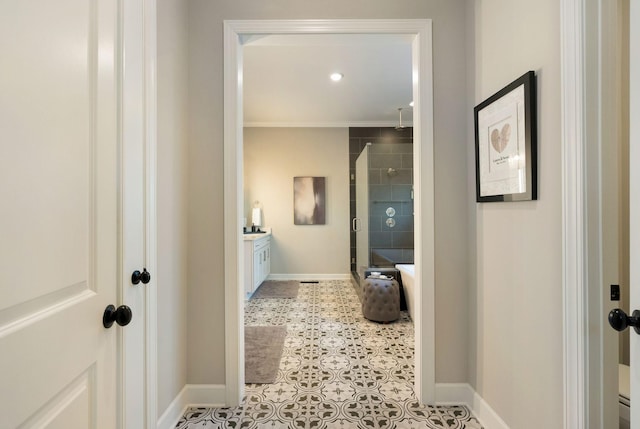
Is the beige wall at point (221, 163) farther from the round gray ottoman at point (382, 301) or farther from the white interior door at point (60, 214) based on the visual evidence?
the round gray ottoman at point (382, 301)

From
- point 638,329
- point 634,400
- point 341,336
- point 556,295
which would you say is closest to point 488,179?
point 556,295

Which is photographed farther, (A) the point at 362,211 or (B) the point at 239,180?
(A) the point at 362,211

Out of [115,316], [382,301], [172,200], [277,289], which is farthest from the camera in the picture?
[277,289]

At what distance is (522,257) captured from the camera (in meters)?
1.32

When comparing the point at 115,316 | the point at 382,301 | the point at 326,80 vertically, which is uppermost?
the point at 326,80

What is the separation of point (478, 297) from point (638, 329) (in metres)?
0.90

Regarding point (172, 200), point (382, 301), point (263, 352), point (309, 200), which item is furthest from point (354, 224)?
point (172, 200)

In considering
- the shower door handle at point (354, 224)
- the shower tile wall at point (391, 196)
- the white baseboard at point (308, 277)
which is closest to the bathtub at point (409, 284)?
the shower tile wall at point (391, 196)

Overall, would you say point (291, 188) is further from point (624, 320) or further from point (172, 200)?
point (624, 320)

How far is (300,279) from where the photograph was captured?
5.21 meters

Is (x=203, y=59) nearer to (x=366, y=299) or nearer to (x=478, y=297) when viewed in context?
(x=478, y=297)

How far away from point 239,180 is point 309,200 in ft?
11.4

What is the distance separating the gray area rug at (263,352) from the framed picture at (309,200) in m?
2.54

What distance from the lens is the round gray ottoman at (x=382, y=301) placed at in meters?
3.04
